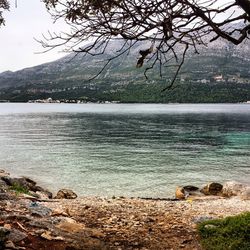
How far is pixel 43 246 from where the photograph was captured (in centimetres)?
1027

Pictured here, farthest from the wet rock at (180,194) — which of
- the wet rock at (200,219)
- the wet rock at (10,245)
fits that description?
the wet rock at (10,245)

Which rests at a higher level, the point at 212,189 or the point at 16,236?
the point at 16,236

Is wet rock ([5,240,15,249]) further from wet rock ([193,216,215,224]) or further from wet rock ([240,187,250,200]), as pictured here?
wet rock ([240,187,250,200])

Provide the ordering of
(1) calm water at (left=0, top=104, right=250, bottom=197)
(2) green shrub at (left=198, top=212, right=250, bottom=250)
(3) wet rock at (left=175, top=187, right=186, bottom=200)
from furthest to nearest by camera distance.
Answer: (1) calm water at (left=0, top=104, right=250, bottom=197), (3) wet rock at (left=175, top=187, right=186, bottom=200), (2) green shrub at (left=198, top=212, right=250, bottom=250)

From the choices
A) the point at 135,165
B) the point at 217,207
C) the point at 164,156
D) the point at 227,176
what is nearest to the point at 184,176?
the point at 227,176

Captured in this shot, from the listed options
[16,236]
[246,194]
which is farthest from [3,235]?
[246,194]

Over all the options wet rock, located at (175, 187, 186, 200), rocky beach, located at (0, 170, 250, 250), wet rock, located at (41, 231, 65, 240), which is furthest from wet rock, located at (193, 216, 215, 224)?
wet rock, located at (175, 187, 186, 200)

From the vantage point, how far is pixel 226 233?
11969 mm

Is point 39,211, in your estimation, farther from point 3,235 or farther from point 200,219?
point 200,219

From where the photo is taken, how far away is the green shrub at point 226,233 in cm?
1116

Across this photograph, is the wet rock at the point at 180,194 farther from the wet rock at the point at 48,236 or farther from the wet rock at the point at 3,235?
the wet rock at the point at 3,235

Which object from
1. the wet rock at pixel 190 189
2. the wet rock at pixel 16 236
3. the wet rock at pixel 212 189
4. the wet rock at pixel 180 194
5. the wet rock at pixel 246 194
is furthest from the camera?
the wet rock at pixel 190 189

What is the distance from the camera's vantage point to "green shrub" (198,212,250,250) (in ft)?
36.6

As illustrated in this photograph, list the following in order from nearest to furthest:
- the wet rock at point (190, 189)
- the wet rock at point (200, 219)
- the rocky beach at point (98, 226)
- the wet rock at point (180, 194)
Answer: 1. the rocky beach at point (98, 226)
2. the wet rock at point (200, 219)
3. the wet rock at point (180, 194)
4. the wet rock at point (190, 189)
